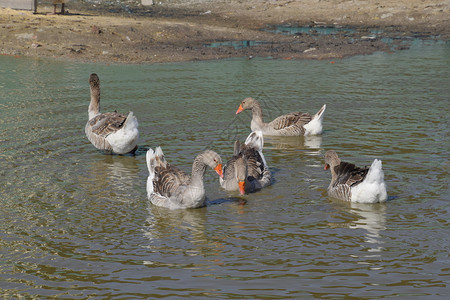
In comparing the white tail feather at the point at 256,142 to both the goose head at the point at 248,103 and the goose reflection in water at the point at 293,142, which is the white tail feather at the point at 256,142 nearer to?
the goose reflection in water at the point at 293,142

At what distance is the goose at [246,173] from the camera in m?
11.4

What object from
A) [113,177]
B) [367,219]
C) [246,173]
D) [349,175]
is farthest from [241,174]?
[113,177]

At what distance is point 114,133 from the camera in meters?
13.9

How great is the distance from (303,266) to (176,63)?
20.0 metres

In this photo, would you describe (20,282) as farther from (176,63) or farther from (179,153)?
(176,63)

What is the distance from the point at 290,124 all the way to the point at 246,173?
5217 mm

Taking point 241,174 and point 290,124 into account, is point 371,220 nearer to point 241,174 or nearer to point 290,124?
point 241,174

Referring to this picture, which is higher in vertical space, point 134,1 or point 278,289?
point 134,1

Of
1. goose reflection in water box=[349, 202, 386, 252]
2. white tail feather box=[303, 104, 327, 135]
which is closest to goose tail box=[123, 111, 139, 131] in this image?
white tail feather box=[303, 104, 327, 135]

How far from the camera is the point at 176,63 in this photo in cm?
2744

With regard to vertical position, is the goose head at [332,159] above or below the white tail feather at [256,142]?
below

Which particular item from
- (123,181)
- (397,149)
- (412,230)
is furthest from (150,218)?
(397,149)

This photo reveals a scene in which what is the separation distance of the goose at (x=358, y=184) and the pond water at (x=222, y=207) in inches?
7.1

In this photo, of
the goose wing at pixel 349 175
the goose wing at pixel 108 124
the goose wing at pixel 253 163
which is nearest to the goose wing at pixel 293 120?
the goose wing at pixel 253 163
